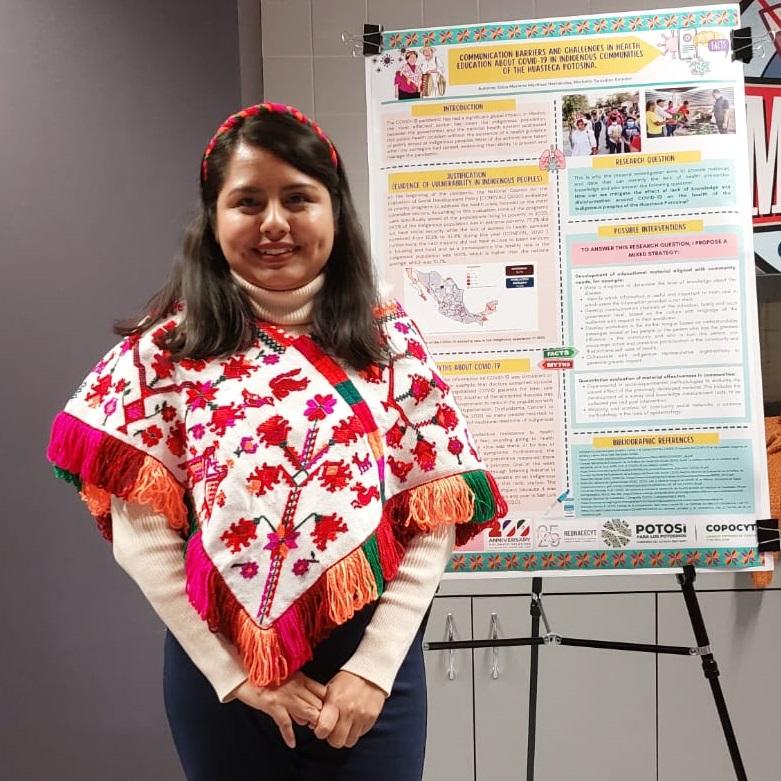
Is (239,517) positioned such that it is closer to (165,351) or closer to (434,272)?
(165,351)

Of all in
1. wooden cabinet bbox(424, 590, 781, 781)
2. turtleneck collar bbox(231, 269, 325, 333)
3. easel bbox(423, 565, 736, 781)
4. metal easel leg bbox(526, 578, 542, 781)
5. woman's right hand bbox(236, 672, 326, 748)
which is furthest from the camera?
wooden cabinet bbox(424, 590, 781, 781)

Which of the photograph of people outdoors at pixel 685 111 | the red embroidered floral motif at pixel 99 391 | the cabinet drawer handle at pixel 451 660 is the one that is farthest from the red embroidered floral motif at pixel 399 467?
the cabinet drawer handle at pixel 451 660

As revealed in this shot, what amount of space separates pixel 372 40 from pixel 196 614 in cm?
139

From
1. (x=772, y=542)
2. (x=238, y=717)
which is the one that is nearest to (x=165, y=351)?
(x=238, y=717)

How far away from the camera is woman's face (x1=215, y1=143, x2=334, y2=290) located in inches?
41.1

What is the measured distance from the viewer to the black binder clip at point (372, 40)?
6.15 ft

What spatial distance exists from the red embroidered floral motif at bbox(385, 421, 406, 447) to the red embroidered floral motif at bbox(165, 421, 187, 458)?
0.85ft

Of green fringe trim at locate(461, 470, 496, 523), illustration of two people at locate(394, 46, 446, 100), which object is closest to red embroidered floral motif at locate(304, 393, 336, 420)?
green fringe trim at locate(461, 470, 496, 523)

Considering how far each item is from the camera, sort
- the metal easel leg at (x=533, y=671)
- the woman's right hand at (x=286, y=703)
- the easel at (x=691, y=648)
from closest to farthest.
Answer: the woman's right hand at (x=286, y=703) → the easel at (x=691, y=648) → the metal easel leg at (x=533, y=671)

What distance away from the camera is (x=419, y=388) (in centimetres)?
113

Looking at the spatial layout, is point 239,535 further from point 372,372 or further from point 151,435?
point 372,372

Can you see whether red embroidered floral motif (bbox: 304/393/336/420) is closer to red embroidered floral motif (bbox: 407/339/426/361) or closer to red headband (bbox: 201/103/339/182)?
red embroidered floral motif (bbox: 407/339/426/361)

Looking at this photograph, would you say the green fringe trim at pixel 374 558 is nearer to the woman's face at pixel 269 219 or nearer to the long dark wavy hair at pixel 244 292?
the long dark wavy hair at pixel 244 292

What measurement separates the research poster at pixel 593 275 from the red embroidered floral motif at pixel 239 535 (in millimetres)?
930
